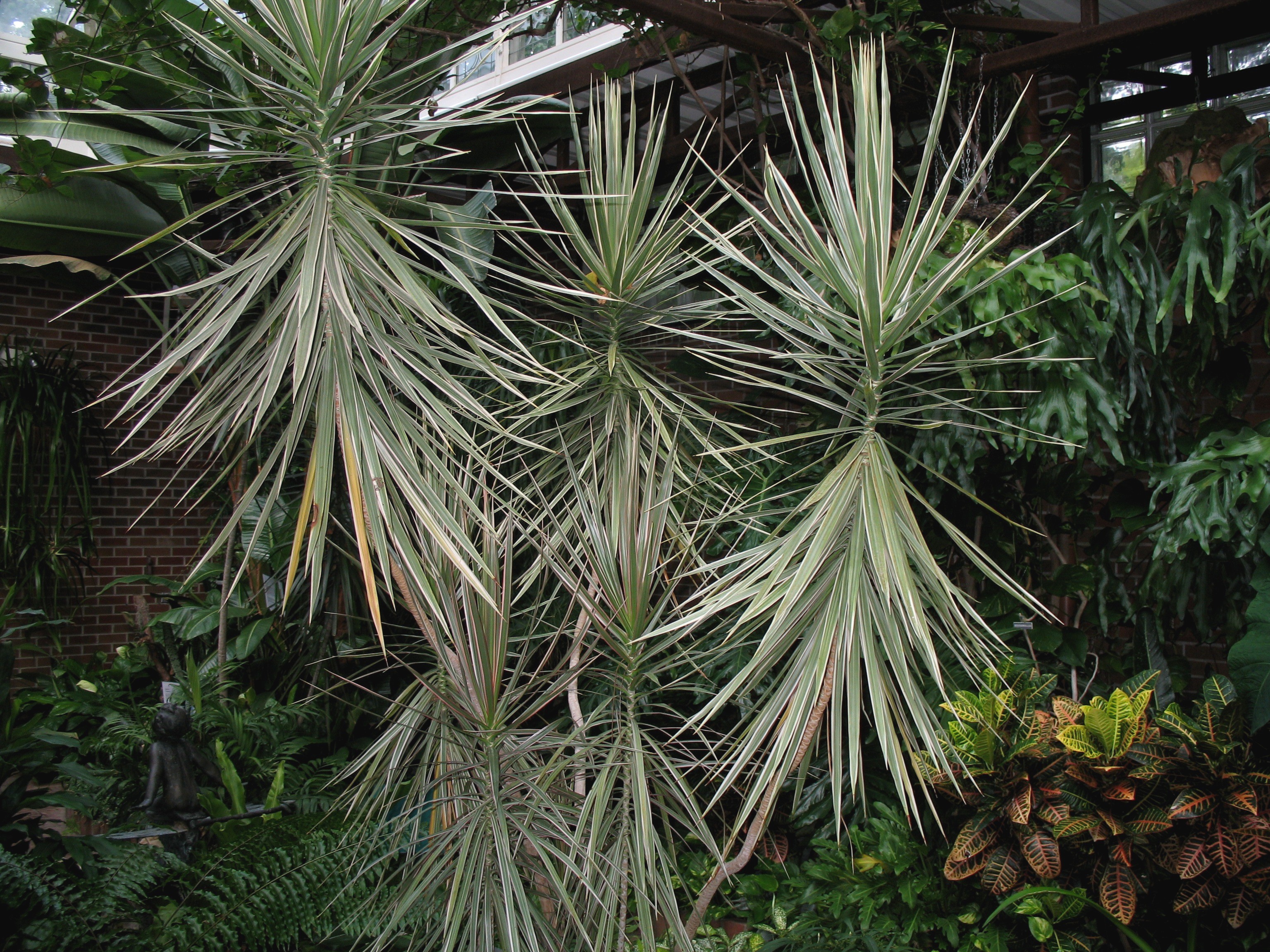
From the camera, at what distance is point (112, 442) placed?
18.0ft

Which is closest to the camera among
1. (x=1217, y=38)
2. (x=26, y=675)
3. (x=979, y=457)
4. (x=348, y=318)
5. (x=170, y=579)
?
(x=348, y=318)

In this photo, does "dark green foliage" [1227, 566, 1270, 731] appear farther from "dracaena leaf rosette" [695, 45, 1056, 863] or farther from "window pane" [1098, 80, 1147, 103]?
"window pane" [1098, 80, 1147, 103]

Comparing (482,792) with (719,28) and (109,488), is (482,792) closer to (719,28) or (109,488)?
(719,28)

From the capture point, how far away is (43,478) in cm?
521

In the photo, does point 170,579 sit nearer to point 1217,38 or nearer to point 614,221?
point 614,221

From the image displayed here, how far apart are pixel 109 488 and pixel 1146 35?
5.46m

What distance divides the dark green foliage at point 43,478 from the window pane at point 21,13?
174cm

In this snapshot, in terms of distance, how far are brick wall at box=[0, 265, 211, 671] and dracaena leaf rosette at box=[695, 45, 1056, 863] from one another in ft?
14.1

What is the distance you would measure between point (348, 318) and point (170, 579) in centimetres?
435

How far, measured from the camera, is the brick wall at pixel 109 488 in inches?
211

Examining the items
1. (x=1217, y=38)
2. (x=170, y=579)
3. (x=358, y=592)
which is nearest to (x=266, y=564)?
(x=358, y=592)

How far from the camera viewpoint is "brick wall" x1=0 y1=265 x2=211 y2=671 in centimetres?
535

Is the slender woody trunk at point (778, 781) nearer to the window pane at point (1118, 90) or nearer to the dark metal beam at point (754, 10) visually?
the dark metal beam at point (754, 10)

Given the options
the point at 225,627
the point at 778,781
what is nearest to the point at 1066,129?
the point at 778,781
